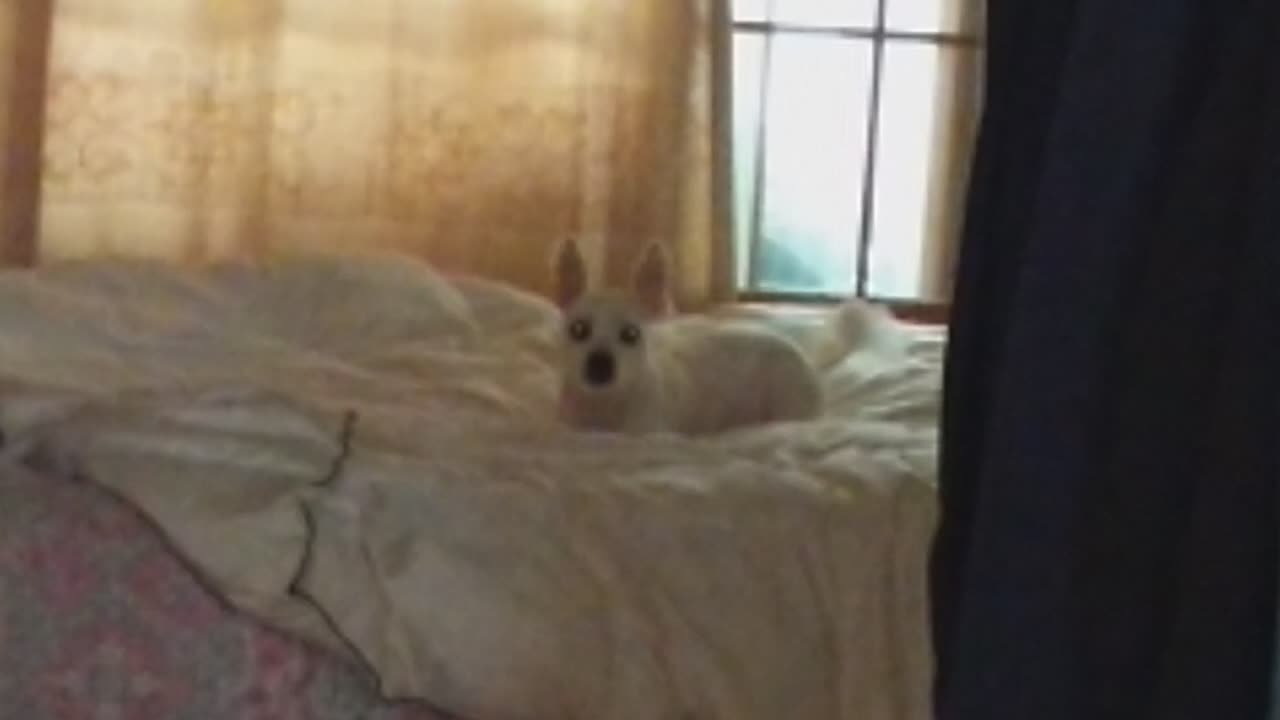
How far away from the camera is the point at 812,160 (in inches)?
135

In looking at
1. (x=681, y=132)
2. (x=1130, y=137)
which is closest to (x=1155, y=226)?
(x=1130, y=137)

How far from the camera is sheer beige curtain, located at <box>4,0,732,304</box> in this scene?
3.13 meters

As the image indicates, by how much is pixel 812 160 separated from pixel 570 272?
73 cm

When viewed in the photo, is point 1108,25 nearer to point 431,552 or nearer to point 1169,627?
point 1169,627

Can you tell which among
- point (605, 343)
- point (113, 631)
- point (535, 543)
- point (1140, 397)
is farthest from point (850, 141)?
point (1140, 397)

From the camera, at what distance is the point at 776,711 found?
176cm

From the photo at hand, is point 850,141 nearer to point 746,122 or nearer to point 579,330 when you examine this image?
point 746,122

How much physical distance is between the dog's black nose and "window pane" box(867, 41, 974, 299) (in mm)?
1207

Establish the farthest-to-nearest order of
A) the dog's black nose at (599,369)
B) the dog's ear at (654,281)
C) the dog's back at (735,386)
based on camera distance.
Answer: the dog's ear at (654,281) → the dog's back at (735,386) → the dog's black nose at (599,369)

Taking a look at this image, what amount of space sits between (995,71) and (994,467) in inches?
6.3

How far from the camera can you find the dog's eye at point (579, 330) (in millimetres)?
2373

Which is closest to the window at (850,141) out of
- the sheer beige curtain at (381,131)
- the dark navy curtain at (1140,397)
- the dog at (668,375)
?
the sheer beige curtain at (381,131)

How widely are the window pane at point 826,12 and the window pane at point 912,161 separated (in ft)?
0.19

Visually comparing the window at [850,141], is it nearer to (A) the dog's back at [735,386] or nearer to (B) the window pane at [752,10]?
(B) the window pane at [752,10]
